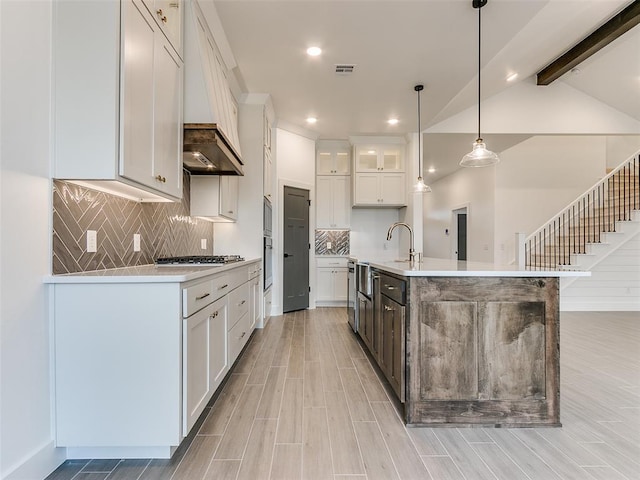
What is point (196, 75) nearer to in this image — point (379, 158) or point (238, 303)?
point (238, 303)

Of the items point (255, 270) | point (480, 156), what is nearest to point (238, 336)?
point (255, 270)

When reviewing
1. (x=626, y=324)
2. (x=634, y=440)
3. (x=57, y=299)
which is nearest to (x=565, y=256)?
(x=626, y=324)

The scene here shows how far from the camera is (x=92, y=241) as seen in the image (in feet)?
6.15

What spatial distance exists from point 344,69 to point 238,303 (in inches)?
106

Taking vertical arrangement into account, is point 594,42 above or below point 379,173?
above

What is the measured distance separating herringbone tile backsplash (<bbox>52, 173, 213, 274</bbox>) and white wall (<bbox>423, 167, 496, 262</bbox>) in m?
6.23

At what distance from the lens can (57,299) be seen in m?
1.56

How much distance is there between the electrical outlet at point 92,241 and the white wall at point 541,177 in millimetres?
6862

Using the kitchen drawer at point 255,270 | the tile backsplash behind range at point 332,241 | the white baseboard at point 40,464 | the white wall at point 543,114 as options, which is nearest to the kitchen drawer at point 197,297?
the white baseboard at point 40,464

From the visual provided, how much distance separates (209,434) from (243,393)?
0.52 m

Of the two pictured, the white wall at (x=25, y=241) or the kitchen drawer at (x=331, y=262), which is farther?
the kitchen drawer at (x=331, y=262)

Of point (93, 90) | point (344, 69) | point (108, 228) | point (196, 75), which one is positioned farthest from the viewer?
point (344, 69)

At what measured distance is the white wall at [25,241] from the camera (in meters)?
1.32

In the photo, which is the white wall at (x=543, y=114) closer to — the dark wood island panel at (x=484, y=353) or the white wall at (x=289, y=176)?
the white wall at (x=289, y=176)
